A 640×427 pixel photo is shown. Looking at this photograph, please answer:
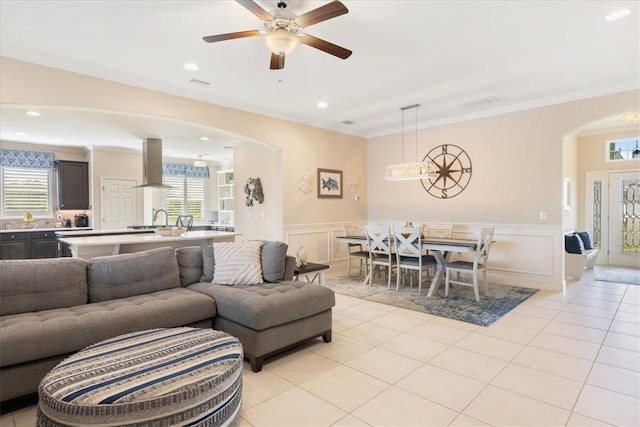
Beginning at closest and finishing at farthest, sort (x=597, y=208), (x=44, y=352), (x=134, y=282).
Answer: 1. (x=44, y=352)
2. (x=134, y=282)
3. (x=597, y=208)

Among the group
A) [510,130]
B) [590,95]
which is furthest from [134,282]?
[590,95]

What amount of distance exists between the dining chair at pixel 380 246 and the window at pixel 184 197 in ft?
20.4

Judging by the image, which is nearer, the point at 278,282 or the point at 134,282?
the point at 134,282

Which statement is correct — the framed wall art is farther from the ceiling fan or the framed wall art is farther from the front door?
the front door

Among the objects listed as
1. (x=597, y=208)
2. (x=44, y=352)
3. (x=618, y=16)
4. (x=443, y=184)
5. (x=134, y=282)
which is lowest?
(x=44, y=352)

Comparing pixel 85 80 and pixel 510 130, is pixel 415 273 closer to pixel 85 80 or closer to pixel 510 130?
pixel 510 130

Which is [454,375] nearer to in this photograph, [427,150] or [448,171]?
[448,171]

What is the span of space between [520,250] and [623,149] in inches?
151

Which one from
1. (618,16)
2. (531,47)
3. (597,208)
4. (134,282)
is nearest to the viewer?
(618,16)

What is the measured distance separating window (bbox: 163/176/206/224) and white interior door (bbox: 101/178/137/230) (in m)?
1.03

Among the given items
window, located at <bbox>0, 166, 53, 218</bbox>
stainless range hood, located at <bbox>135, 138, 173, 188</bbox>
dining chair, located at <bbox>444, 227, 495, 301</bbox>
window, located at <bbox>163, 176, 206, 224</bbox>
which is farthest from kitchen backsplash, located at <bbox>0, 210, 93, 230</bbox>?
dining chair, located at <bbox>444, 227, 495, 301</bbox>

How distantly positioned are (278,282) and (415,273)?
3310mm

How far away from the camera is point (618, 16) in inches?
115

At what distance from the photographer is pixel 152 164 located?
6.72 m
